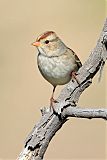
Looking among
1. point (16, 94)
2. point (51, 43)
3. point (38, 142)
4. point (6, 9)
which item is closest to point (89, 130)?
point (16, 94)

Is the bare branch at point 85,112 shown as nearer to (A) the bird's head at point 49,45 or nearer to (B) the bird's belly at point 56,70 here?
(B) the bird's belly at point 56,70

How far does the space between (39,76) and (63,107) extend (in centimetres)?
557

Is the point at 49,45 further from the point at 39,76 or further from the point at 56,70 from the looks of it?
the point at 39,76

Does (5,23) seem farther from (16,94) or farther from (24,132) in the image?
(24,132)

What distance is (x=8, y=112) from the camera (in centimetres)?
830

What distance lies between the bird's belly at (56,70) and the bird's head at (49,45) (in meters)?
0.07

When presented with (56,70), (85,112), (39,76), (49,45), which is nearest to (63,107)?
(85,112)

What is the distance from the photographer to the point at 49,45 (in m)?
4.42

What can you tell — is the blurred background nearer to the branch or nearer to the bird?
the bird

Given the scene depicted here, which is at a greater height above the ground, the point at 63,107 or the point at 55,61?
the point at 55,61

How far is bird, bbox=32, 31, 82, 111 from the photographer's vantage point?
13.7 ft

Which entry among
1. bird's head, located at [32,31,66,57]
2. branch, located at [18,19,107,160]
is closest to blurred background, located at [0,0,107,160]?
bird's head, located at [32,31,66,57]

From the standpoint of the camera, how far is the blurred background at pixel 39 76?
741 cm

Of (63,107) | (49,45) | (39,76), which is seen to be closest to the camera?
(63,107)
